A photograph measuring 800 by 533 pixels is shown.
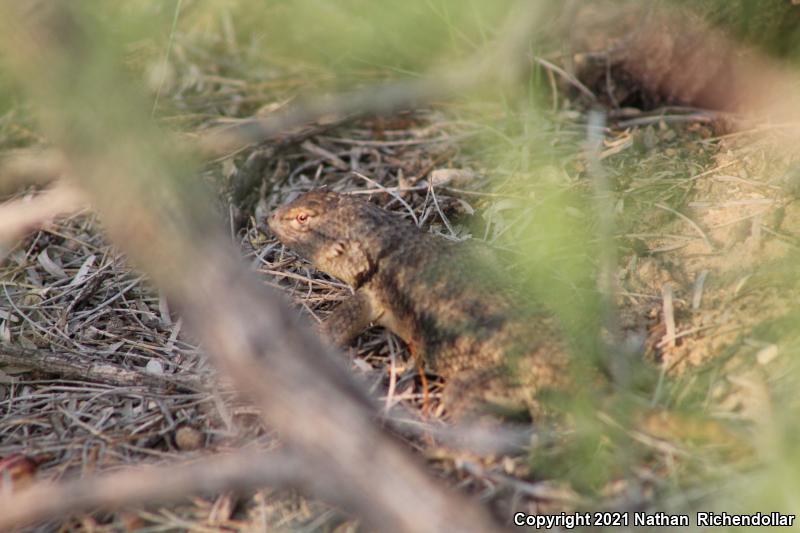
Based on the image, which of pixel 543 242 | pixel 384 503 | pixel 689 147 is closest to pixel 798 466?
pixel 384 503

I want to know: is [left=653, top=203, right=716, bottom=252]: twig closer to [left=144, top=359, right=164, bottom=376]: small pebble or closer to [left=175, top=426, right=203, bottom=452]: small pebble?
[left=175, top=426, right=203, bottom=452]: small pebble

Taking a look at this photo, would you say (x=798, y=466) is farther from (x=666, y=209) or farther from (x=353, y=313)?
(x=353, y=313)

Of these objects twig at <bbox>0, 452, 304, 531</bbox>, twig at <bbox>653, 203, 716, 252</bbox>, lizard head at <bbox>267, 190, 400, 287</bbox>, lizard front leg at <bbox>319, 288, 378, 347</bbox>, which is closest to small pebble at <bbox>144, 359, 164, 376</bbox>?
lizard front leg at <bbox>319, 288, 378, 347</bbox>

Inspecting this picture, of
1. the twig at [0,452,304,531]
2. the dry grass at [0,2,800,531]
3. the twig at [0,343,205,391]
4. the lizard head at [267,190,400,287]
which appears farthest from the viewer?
the lizard head at [267,190,400,287]

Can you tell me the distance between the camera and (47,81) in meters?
2.23

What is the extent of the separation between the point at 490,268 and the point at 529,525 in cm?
141

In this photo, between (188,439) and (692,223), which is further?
(692,223)

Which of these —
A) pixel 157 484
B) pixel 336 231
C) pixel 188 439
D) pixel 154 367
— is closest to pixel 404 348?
pixel 336 231

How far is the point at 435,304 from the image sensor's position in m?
3.68

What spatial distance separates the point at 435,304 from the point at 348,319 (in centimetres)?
51

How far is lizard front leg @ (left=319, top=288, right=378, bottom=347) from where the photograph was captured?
384 cm

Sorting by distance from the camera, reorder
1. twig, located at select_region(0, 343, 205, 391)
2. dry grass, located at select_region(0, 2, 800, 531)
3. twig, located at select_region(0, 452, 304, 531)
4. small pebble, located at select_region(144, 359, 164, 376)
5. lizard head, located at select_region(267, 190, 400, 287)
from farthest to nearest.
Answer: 1. lizard head, located at select_region(267, 190, 400, 287)
2. small pebble, located at select_region(144, 359, 164, 376)
3. twig, located at select_region(0, 343, 205, 391)
4. dry grass, located at select_region(0, 2, 800, 531)
5. twig, located at select_region(0, 452, 304, 531)

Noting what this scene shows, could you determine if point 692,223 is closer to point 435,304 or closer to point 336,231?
point 435,304

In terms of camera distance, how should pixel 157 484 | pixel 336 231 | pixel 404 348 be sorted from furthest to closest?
pixel 336 231 → pixel 404 348 → pixel 157 484
